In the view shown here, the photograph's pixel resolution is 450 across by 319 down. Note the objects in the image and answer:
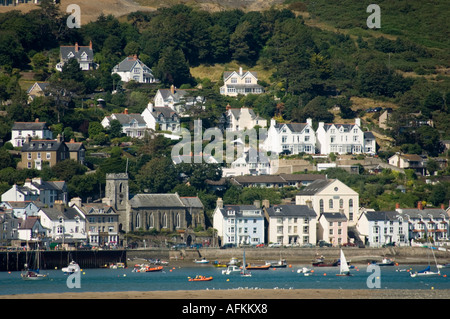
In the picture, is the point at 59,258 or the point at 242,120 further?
the point at 242,120

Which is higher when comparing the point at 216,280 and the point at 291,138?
the point at 291,138

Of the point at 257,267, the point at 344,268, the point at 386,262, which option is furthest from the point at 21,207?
the point at 386,262

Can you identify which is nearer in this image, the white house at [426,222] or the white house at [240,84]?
the white house at [426,222]

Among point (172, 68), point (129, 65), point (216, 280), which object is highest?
point (129, 65)

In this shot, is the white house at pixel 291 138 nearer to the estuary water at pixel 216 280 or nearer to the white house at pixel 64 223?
the white house at pixel 64 223

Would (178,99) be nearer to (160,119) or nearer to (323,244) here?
(160,119)

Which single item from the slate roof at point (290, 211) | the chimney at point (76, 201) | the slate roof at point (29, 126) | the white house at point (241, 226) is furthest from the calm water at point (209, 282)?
the slate roof at point (29, 126)

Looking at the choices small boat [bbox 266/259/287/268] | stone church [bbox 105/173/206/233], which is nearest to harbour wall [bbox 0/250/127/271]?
stone church [bbox 105/173/206/233]
